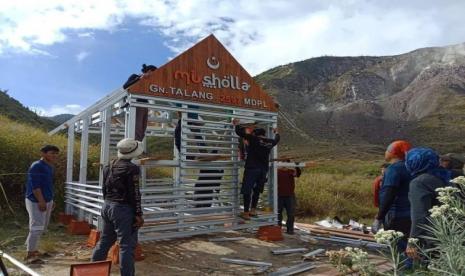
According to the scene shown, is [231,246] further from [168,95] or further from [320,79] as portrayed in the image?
[320,79]

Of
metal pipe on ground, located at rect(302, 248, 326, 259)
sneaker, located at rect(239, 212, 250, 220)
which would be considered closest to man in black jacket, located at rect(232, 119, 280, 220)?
sneaker, located at rect(239, 212, 250, 220)

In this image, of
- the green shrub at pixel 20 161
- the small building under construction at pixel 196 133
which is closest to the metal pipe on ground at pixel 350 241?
the small building under construction at pixel 196 133

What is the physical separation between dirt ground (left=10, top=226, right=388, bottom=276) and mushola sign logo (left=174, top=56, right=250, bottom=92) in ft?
9.29

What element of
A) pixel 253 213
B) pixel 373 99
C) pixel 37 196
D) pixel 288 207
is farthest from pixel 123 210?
pixel 373 99

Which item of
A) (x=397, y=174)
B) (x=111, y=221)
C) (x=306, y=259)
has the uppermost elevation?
(x=397, y=174)

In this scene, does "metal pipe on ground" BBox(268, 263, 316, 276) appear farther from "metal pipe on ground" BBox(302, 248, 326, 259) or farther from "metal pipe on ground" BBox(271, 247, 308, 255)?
"metal pipe on ground" BBox(271, 247, 308, 255)

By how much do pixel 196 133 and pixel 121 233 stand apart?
337cm

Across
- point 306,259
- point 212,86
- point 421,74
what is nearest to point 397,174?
point 306,259

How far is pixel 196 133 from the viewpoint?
8.50 meters

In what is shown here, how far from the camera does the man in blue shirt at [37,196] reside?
7.00 metres

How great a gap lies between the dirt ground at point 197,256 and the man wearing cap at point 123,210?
3.41ft

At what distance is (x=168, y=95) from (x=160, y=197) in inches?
66.8

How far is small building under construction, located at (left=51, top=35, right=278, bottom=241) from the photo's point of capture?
771 cm

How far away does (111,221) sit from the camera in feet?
18.1
